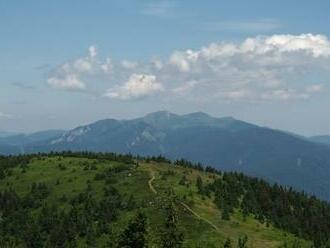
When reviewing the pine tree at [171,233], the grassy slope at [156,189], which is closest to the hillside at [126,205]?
the grassy slope at [156,189]

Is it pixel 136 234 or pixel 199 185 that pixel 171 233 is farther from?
pixel 199 185

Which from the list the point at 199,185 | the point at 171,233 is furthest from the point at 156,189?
the point at 171,233

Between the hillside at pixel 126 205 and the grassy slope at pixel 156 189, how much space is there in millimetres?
169

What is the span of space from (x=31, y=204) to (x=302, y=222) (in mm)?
53126

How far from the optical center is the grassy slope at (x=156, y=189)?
97.9m

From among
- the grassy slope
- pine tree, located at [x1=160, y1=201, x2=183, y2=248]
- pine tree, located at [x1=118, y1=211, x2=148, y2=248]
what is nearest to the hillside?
the grassy slope

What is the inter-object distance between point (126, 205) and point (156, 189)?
9043mm

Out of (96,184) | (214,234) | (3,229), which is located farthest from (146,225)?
(96,184)

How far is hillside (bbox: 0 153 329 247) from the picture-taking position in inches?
3977

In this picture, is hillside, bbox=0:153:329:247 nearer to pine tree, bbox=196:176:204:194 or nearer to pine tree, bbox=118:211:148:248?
pine tree, bbox=196:176:204:194

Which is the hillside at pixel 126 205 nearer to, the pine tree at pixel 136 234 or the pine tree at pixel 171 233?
the pine tree at pixel 171 233

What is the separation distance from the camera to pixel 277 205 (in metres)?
129

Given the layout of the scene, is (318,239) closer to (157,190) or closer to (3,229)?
(157,190)

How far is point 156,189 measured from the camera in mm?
117750
